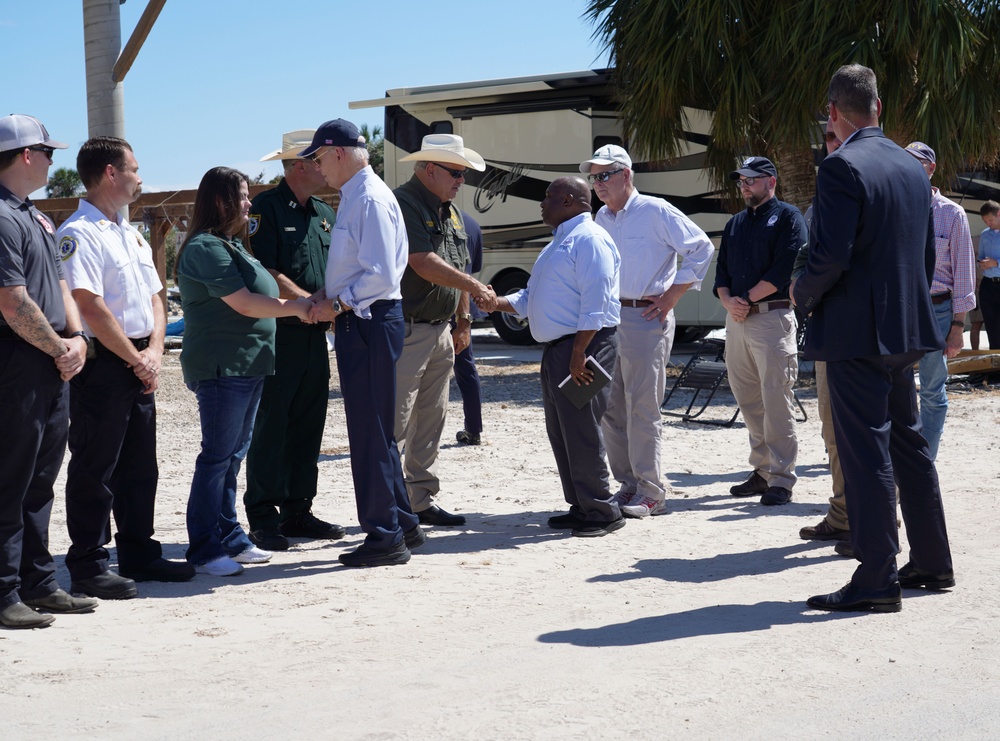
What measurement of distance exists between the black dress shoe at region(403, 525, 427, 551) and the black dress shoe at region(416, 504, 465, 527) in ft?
1.73

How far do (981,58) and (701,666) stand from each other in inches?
383

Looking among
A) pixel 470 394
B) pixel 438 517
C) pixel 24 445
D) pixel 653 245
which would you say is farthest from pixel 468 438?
pixel 24 445

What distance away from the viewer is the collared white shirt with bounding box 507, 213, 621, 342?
598 cm

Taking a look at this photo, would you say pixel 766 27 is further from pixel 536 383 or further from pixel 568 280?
pixel 568 280

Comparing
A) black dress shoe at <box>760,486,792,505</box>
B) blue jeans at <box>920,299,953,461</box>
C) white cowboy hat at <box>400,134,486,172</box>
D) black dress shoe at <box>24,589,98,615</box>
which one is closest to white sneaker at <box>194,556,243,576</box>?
black dress shoe at <box>24,589,98,615</box>

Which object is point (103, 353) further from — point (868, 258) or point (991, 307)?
point (991, 307)

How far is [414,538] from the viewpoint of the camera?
19.0ft

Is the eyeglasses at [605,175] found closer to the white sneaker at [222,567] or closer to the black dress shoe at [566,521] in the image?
the black dress shoe at [566,521]

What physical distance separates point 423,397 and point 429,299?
0.58 metres

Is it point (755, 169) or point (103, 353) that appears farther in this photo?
point (755, 169)

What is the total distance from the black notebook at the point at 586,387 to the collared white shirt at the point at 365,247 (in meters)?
1.14

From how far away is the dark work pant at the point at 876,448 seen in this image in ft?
14.9

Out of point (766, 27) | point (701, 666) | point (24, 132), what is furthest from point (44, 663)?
point (766, 27)

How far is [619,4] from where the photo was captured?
13.2 m
